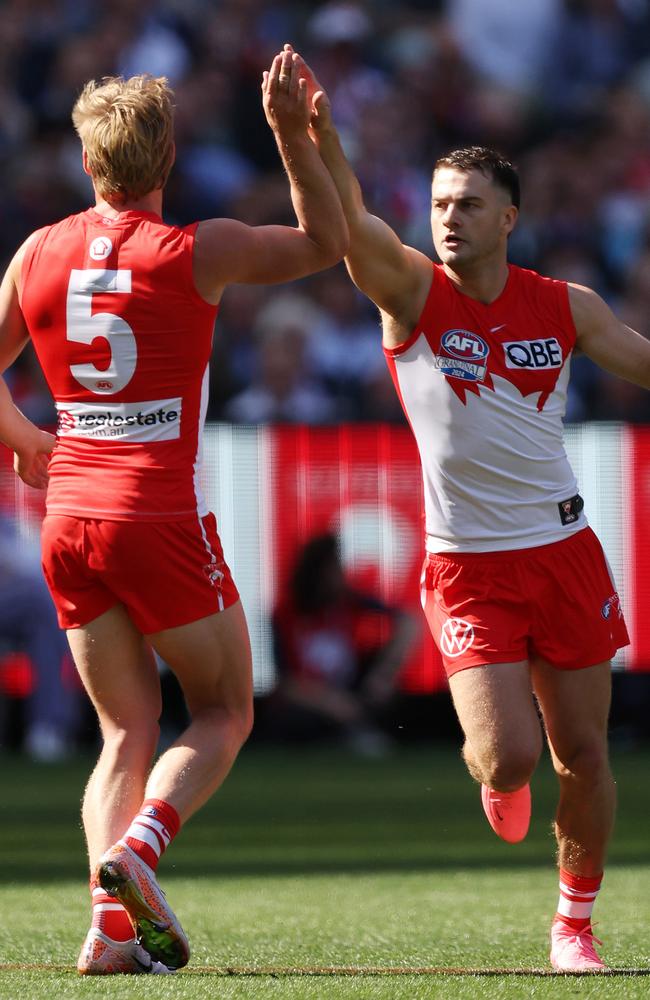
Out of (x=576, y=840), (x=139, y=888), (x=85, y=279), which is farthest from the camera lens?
(x=576, y=840)

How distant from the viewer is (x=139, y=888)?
14.4ft

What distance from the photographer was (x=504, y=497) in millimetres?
5309

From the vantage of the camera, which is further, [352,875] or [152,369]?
[352,875]

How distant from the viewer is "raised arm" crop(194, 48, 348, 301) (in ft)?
15.3

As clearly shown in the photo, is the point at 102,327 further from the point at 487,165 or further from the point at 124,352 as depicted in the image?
the point at 487,165

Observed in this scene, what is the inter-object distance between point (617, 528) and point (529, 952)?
654 cm

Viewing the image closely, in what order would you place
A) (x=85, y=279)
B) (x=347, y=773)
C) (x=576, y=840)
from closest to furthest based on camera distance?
(x=85, y=279)
(x=576, y=840)
(x=347, y=773)

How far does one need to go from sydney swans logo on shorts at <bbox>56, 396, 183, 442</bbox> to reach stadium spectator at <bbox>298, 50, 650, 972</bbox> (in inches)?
33.4

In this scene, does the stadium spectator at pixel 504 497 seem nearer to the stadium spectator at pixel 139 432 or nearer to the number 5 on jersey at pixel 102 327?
the stadium spectator at pixel 139 432

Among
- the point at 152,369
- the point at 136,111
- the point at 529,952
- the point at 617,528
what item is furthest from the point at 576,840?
the point at 617,528

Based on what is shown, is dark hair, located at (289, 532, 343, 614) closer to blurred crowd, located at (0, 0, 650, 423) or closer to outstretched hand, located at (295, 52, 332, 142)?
blurred crowd, located at (0, 0, 650, 423)

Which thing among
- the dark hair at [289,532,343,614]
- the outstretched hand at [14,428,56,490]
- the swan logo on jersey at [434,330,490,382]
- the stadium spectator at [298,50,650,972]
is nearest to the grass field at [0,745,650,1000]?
the stadium spectator at [298,50,650,972]

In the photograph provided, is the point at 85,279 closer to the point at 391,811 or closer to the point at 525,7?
the point at 391,811

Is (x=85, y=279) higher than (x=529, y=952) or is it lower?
higher
